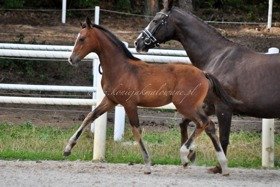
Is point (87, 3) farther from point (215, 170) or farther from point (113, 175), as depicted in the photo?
point (113, 175)

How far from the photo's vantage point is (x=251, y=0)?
26391 mm

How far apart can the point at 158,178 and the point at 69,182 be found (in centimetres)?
105

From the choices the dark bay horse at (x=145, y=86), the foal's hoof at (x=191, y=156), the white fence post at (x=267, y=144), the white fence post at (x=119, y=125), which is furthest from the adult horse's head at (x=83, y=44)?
the white fence post at (x=267, y=144)

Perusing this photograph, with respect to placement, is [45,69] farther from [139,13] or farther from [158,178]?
[158,178]

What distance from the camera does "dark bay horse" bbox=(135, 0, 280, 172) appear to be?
382 inches

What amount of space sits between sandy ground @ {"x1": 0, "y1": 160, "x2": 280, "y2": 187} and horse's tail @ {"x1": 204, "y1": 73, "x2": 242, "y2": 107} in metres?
0.86

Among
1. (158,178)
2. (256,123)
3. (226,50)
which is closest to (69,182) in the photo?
(158,178)

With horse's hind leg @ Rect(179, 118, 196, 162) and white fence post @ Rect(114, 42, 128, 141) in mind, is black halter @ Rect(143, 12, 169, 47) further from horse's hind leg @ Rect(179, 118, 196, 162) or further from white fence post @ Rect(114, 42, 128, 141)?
white fence post @ Rect(114, 42, 128, 141)

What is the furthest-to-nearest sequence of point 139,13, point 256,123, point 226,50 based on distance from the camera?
point 139,13 < point 256,123 < point 226,50

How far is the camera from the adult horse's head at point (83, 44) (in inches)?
372

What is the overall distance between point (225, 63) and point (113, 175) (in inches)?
78.0

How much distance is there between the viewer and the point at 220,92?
373 inches

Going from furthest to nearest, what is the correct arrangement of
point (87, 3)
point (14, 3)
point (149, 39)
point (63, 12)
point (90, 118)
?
point (87, 3) → point (14, 3) → point (63, 12) → point (149, 39) → point (90, 118)

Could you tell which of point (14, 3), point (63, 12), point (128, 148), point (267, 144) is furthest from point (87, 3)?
point (267, 144)
